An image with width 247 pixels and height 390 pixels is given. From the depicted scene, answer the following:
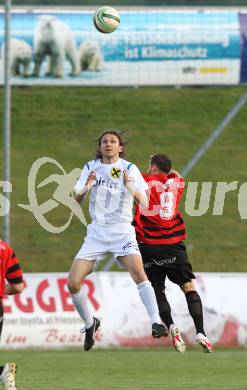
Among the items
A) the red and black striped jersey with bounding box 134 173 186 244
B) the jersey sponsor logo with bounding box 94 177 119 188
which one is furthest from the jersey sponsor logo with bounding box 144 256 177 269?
the jersey sponsor logo with bounding box 94 177 119 188

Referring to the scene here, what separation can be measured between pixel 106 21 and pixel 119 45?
9821 mm

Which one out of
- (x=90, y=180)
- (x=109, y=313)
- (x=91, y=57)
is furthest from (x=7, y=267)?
(x=91, y=57)

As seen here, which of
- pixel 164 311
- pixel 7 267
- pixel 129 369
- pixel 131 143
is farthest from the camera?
pixel 131 143

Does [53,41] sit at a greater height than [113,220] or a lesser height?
greater

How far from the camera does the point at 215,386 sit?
11.2 m

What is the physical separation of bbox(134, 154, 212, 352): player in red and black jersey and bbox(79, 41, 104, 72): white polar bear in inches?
452

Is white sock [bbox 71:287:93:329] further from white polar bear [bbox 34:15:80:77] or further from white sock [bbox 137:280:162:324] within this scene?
white polar bear [bbox 34:15:80:77]

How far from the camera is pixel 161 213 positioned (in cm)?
1163

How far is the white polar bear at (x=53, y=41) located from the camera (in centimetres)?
2261

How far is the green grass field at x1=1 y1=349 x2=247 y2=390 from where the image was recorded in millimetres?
11477

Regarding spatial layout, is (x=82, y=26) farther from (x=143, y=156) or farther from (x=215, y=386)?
(x=215, y=386)

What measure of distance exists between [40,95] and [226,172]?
492cm

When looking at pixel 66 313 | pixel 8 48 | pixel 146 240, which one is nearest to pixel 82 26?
pixel 8 48

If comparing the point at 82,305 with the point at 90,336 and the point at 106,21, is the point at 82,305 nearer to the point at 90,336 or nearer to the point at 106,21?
the point at 90,336
